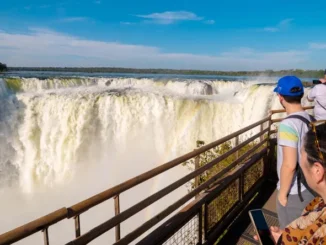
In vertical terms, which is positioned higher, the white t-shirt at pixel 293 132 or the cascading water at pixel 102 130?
the white t-shirt at pixel 293 132

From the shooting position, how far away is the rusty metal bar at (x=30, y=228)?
166cm

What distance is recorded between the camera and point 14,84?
25.5m

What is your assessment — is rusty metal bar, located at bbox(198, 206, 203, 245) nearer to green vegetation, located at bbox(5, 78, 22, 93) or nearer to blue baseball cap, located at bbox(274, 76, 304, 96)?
blue baseball cap, located at bbox(274, 76, 304, 96)

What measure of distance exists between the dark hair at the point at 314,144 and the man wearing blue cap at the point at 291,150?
76 centimetres

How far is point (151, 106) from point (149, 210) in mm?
8548

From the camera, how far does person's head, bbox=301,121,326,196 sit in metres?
1.59

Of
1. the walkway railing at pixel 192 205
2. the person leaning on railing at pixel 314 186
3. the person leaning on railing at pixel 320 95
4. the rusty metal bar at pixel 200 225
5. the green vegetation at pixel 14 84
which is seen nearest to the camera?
the person leaning on railing at pixel 314 186

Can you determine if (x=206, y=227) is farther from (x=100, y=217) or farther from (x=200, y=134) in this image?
(x=200, y=134)

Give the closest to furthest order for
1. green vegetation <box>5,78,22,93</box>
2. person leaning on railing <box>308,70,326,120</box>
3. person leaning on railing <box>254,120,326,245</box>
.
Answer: person leaning on railing <box>254,120,326,245</box>, person leaning on railing <box>308,70,326,120</box>, green vegetation <box>5,78,22,93</box>

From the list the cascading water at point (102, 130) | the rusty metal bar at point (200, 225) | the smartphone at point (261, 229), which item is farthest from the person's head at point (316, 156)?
the cascading water at point (102, 130)

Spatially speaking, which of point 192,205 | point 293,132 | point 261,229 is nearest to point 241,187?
point 192,205

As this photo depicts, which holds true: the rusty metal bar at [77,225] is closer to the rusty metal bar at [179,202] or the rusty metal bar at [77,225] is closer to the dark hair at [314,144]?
the rusty metal bar at [179,202]

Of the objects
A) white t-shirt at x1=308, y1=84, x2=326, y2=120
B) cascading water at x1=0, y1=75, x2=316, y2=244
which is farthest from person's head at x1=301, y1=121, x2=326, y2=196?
cascading water at x1=0, y1=75, x2=316, y2=244

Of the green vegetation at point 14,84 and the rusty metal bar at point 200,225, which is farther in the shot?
the green vegetation at point 14,84
